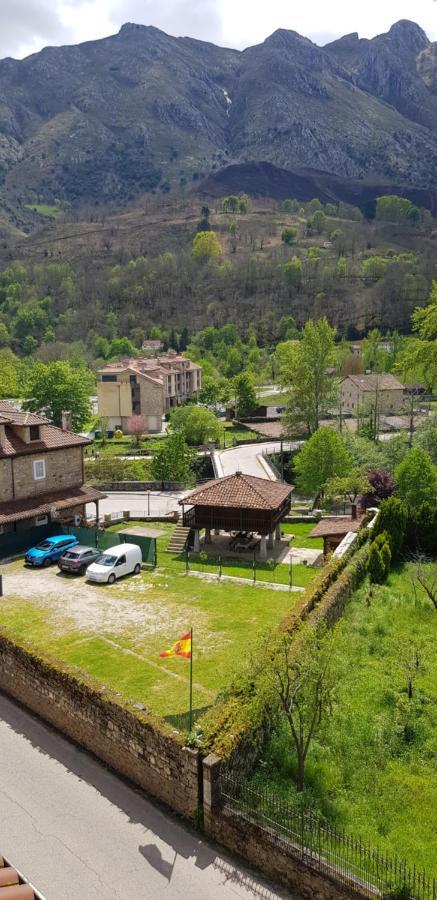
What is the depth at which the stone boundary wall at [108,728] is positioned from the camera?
13273 mm

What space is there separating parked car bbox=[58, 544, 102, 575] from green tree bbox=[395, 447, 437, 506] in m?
17.0

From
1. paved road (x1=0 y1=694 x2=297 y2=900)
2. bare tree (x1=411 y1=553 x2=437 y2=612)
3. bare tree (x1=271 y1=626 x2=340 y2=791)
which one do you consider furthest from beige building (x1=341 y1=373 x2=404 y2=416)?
paved road (x1=0 y1=694 x2=297 y2=900)

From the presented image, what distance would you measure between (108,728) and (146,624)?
7074 millimetres

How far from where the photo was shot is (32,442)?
32469 mm

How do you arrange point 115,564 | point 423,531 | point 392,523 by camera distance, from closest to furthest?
point 115,564 < point 392,523 < point 423,531

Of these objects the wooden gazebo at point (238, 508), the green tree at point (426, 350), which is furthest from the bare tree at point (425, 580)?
the green tree at point (426, 350)

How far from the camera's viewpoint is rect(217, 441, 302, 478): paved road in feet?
174

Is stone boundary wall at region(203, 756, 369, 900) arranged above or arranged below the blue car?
above

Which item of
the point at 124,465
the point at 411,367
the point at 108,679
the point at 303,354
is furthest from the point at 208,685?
the point at 303,354

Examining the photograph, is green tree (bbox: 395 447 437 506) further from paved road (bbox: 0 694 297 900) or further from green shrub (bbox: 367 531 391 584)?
paved road (bbox: 0 694 297 900)

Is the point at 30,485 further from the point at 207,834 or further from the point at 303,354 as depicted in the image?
the point at 303,354

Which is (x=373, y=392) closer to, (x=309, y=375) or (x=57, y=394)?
(x=309, y=375)

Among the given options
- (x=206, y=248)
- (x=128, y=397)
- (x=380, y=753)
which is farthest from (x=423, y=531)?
(x=206, y=248)

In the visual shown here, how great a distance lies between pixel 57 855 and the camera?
12305 millimetres
